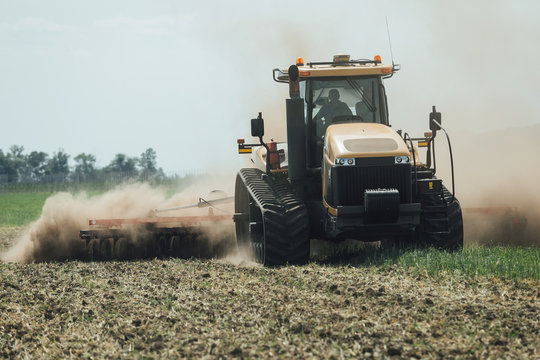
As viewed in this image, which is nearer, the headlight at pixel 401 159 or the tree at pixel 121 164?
the headlight at pixel 401 159

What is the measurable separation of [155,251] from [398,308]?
281 inches

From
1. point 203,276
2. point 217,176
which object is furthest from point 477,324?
point 217,176

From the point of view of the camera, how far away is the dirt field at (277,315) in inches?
276

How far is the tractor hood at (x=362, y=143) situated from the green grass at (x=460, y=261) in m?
1.48

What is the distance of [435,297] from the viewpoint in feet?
28.4

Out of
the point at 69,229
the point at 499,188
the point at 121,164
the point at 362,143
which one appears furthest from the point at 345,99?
the point at 121,164

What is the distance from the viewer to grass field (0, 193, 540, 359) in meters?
7.05

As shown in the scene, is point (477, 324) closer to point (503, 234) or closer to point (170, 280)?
point (170, 280)

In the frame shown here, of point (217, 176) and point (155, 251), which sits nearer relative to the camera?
point (155, 251)

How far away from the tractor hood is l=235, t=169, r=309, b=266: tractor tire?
37.7 inches

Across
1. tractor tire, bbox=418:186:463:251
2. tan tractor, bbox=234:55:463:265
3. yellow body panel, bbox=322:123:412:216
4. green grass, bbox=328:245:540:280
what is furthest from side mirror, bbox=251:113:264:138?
tractor tire, bbox=418:186:463:251

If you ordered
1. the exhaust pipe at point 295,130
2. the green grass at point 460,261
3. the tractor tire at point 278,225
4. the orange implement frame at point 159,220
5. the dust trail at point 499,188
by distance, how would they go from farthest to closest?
the dust trail at point 499,188, the orange implement frame at point 159,220, the exhaust pipe at point 295,130, the tractor tire at point 278,225, the green grass at point 460,261

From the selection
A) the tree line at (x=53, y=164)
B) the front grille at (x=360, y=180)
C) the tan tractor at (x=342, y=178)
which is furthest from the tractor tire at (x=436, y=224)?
the tree line at (x=53, y=164)

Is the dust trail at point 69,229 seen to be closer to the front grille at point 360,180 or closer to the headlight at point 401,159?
the front grille at point 360,180
